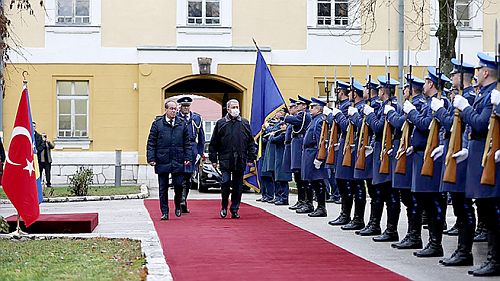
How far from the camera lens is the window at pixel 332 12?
32719 mm

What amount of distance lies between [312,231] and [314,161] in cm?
254

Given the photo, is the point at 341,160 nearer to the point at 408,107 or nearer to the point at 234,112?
the point at 408,107

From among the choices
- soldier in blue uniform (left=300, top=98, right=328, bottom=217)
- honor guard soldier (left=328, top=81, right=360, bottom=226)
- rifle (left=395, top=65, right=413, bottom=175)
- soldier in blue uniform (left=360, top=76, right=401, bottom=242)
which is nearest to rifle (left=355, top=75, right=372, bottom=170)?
soldier in blue uniform (left=360, top=76, right=401, bottom=242)

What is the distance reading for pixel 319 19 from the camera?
3269 centimetres

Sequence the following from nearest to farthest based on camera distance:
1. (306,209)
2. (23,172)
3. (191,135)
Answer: (23,172) → (306,209) → (191,135)

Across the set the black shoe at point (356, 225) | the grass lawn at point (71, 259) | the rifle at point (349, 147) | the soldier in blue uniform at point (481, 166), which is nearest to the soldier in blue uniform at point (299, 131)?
the black shoe at point (356, 225)

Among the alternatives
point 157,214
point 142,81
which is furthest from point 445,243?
point 142,81

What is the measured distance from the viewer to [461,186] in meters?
9.99

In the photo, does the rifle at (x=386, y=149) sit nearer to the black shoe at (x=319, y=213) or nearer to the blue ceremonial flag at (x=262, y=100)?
the black shoe at (x=319, y=213)

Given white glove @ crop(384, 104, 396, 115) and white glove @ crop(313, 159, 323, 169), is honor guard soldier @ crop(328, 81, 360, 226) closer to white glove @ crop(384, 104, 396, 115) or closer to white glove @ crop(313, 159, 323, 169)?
white glove @ crop(313, 159, 323, 169)

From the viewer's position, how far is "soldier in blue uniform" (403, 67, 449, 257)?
10984 mm

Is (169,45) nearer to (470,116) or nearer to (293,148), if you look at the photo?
(293,148)

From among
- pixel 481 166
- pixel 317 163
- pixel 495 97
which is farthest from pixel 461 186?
pixel 317 163

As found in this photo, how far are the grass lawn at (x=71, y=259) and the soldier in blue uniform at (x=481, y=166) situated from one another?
3.16 metres
